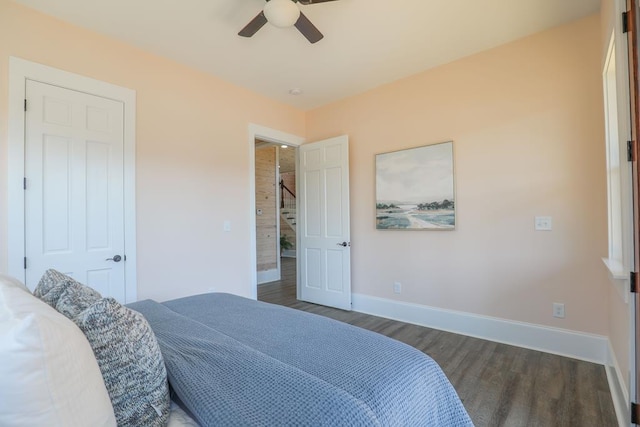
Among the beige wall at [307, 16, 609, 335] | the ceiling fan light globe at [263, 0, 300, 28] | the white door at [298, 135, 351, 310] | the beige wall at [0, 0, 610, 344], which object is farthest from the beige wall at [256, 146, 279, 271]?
the ceiling fan light globe at [263, 0, 300, 28]

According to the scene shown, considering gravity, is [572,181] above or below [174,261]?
above

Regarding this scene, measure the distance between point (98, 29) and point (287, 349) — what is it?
3.00 m

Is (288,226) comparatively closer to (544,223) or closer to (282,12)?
(544,223)

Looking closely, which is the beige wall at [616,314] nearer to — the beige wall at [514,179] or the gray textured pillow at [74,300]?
the beige wall at [514,179]

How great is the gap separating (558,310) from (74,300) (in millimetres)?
3329

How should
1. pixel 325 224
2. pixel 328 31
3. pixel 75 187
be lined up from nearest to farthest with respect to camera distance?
pixel 75 187
pixel 328 31
pixel 325 224

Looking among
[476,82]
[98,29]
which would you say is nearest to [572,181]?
[476,82]

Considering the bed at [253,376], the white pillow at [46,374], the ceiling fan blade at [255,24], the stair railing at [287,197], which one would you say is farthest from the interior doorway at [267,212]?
the white pillow at [46,374]

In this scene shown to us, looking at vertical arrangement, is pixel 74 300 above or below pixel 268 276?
above

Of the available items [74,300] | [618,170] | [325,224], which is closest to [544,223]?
[618,170]

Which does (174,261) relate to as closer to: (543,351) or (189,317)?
(189,317)

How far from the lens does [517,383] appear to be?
2.15 metres

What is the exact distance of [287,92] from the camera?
12.5 feet

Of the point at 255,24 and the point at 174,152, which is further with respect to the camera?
the point at 174,152
